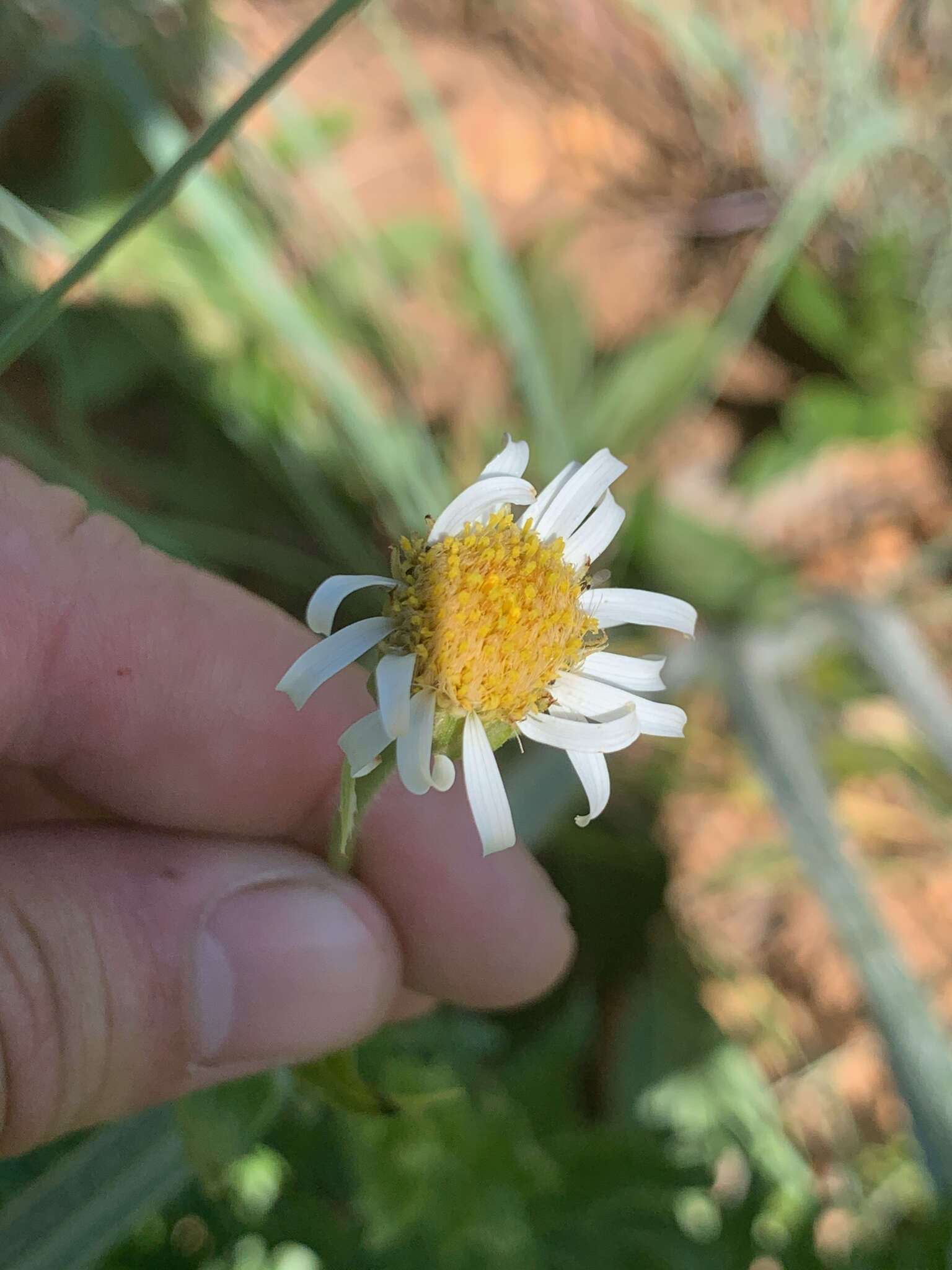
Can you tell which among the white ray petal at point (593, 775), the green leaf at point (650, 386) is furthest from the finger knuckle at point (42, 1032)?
the green leaf at point (650, 386)

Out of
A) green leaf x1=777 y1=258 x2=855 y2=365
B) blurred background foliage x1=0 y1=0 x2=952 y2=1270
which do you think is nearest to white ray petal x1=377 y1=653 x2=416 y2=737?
blurred background foliage x1=0 y1=0 x2=952 y2=1270

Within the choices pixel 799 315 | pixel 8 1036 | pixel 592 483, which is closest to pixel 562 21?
pixel 799 315

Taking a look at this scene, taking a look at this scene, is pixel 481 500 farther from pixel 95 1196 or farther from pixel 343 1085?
pixel 95 1196

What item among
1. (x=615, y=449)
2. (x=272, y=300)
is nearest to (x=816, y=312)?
(x=615, y=449)

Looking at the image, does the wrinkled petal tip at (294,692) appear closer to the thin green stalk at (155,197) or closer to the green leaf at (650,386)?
the thin green stalk at (155,197)

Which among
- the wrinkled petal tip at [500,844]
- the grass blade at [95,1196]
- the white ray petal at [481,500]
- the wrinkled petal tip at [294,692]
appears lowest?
the grass blade at [95,1196]

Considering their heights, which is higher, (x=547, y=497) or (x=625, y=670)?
(x=547, y=497)
